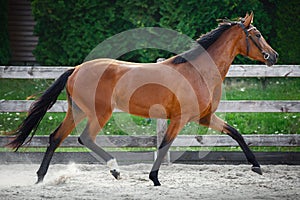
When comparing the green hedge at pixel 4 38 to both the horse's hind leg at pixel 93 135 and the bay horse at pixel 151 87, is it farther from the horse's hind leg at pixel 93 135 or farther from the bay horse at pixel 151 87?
the horse's hind leg at pixel 93 135

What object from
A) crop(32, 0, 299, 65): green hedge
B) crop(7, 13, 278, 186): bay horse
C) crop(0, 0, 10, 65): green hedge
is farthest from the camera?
crop(0, 0, 10, 65): green hedge

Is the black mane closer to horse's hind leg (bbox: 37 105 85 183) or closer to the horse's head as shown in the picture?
the horse's head

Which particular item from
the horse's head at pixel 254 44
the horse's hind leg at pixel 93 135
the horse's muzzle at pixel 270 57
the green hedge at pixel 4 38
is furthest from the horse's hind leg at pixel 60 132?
the green hedge at pixel 4 38

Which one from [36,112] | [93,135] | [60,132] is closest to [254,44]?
[93,135]

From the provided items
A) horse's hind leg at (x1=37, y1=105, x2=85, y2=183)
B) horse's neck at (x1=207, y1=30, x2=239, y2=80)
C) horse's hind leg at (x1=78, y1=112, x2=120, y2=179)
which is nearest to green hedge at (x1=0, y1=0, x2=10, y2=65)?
horse's hind leg at (x1=37, y1=105, x2=85, y2=183)

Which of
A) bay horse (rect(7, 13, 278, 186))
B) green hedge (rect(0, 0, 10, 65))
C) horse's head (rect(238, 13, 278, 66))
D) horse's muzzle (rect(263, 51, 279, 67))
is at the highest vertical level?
horse's head (rect(238, 13, 278, 66))

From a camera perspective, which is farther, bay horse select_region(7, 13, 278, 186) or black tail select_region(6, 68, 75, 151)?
black tail select_region(6, 68, 75, 151)

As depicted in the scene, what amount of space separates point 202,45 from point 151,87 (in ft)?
2.42

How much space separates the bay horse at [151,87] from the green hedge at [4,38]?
5.76m

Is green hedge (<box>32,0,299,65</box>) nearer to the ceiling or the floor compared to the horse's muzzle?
nearer to the floor

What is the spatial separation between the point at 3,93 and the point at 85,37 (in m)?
1.87

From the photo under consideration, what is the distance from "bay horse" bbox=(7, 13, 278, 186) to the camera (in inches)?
227

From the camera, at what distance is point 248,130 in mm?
8359

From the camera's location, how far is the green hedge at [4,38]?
37.2ft
